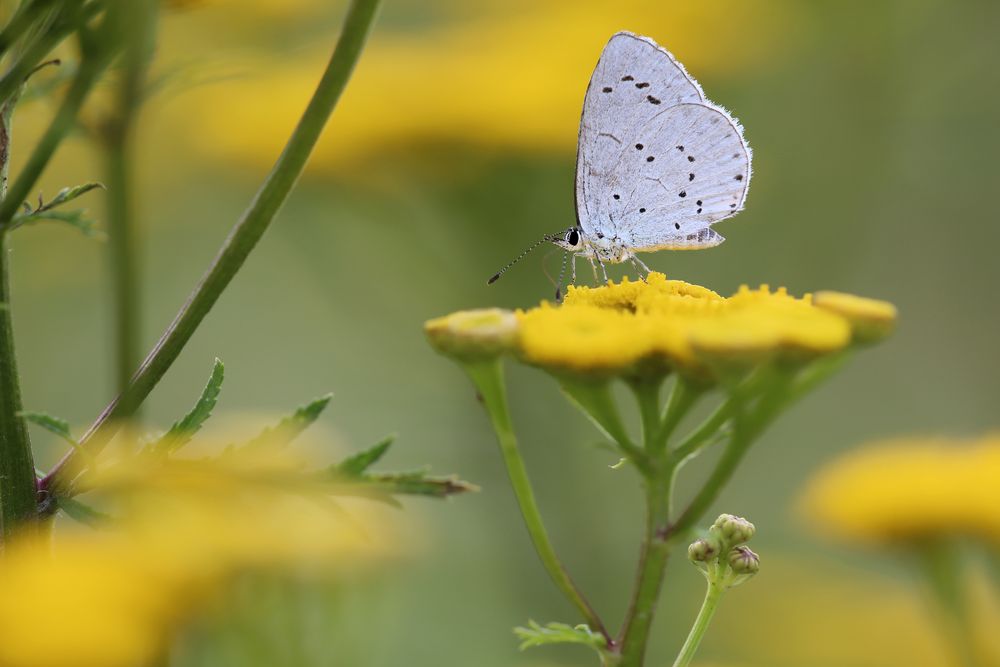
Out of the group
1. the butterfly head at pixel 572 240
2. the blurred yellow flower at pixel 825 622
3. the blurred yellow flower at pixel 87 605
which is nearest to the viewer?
the blurred yellow flower at pixel 87 605

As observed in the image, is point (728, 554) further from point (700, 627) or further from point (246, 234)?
point (246, 234)

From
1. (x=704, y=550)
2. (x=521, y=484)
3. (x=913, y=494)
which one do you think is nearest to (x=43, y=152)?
(x=521, y=484)

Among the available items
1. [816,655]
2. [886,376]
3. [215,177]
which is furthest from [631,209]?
[886,376]

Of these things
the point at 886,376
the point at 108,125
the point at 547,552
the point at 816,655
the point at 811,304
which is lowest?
the point at 816,655

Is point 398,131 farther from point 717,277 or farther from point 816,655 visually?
point 816,655

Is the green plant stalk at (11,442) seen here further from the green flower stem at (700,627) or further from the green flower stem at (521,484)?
the green flower stem at (700,627)

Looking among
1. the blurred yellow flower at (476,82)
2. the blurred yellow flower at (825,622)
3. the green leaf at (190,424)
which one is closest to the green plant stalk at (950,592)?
the blurred yellow flower at (825,622)
